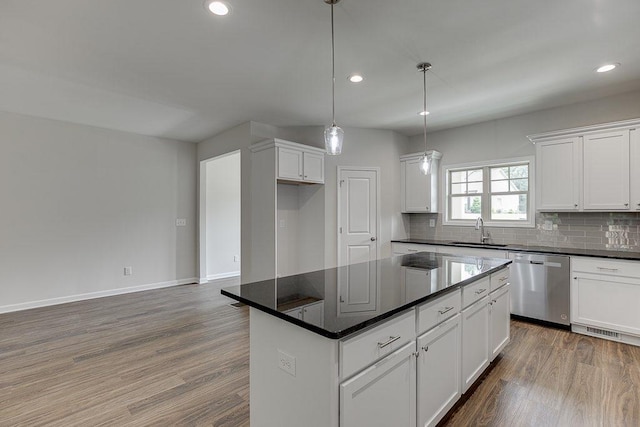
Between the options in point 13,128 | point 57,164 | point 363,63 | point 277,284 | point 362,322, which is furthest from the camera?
point 57,164

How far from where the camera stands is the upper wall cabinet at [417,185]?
505 centimetres

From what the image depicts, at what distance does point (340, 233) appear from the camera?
489cm

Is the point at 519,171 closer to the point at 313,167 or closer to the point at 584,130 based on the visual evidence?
the point at 584,130

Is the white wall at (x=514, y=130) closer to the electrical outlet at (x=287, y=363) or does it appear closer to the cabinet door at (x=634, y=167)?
the cabinet door at (x=634, y=167)

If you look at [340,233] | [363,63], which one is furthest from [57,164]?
[363,63]

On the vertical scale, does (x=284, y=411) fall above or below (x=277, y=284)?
below

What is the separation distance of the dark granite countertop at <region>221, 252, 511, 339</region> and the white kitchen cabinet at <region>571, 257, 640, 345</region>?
1.49 meters

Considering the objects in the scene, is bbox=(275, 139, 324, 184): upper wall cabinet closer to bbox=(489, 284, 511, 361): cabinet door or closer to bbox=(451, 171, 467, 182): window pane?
bbox=(451, 171, 467, 182): window pane

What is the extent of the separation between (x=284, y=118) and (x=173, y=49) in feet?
6.62

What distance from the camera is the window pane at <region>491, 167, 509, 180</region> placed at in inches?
181

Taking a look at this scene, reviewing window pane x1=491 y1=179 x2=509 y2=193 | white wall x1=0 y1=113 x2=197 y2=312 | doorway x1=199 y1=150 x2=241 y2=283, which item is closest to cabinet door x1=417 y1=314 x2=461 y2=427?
window pane x1=491 y1=179 x2=509 y2=193

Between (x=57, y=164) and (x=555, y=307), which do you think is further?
(x=57, y=164)

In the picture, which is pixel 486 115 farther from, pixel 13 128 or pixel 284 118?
pixel 13 128

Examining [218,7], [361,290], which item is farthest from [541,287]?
[218,7]
